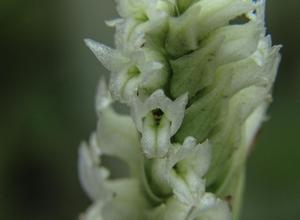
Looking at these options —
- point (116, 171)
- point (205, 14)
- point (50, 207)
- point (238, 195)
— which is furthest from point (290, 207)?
point (205, 14)

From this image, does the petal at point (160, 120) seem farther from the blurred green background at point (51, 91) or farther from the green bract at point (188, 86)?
the blurred green background at point (51, 91)

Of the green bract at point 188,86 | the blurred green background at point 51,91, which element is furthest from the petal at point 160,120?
the blurred green background at point 51,91

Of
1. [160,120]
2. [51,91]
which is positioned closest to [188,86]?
[160,120]

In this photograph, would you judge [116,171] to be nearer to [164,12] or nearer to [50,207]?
[50,207]

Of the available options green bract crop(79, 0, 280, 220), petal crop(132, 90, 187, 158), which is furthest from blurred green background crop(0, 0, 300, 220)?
petal crop(132, 90, 187, 158)

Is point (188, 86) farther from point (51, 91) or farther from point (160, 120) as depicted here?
point (51, 91)

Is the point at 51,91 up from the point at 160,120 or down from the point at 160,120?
down
